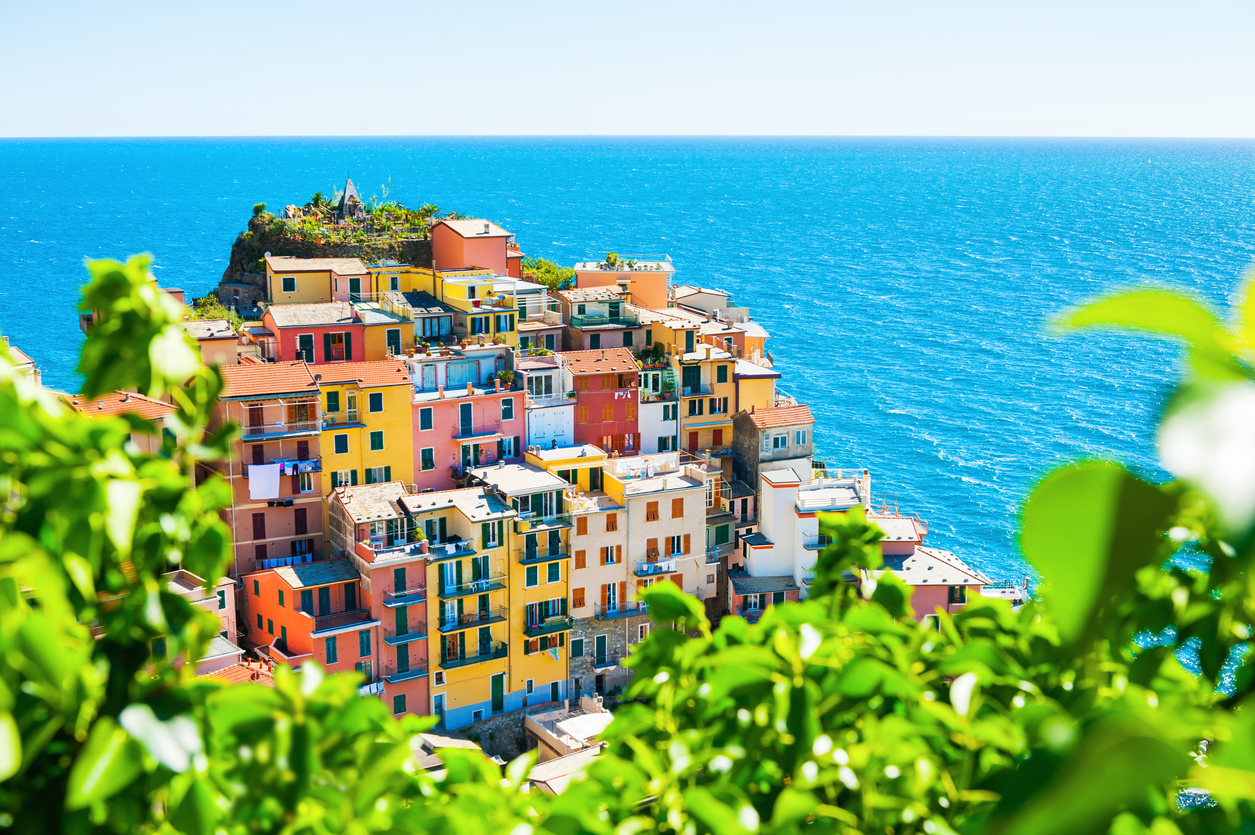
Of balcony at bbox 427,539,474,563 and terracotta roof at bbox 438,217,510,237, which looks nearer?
balcony at bbox 427,539,474,563

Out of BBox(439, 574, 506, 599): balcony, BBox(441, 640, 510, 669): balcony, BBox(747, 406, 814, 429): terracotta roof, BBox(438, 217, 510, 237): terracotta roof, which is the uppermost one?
BBox(438, 217, 510, 237): terracotta roof

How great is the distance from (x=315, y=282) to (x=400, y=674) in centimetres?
1744

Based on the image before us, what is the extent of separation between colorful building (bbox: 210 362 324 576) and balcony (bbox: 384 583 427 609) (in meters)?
4.28

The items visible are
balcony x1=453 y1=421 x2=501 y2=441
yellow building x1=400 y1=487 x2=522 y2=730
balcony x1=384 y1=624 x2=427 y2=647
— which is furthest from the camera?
balcony x1=453 y1=421 x2=501 y2=441

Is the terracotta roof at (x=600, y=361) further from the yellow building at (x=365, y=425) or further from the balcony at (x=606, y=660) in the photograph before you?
the balcony at (x=606, y=660)

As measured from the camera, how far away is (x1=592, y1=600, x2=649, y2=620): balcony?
127ft

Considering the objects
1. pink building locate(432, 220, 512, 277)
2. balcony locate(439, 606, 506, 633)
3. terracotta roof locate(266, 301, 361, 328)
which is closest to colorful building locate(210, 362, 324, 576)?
terracotta roof locate(266, 301, 361, 328)

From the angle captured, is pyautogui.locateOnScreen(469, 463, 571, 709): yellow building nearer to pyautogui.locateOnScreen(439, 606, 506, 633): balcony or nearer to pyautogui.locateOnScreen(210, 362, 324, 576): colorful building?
pyautogui.locateOnScreen(439, 606, 506, 633): balcony

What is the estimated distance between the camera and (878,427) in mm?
70000

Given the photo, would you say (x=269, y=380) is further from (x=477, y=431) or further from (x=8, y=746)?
(x=8, y=746)

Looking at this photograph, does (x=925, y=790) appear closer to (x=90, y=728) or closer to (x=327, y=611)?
(x=90, y=728)

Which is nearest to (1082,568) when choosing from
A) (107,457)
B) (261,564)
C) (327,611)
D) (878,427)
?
(107,457)

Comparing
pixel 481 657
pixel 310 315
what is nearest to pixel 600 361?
pixel 310 315

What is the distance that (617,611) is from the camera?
39.1 meters
